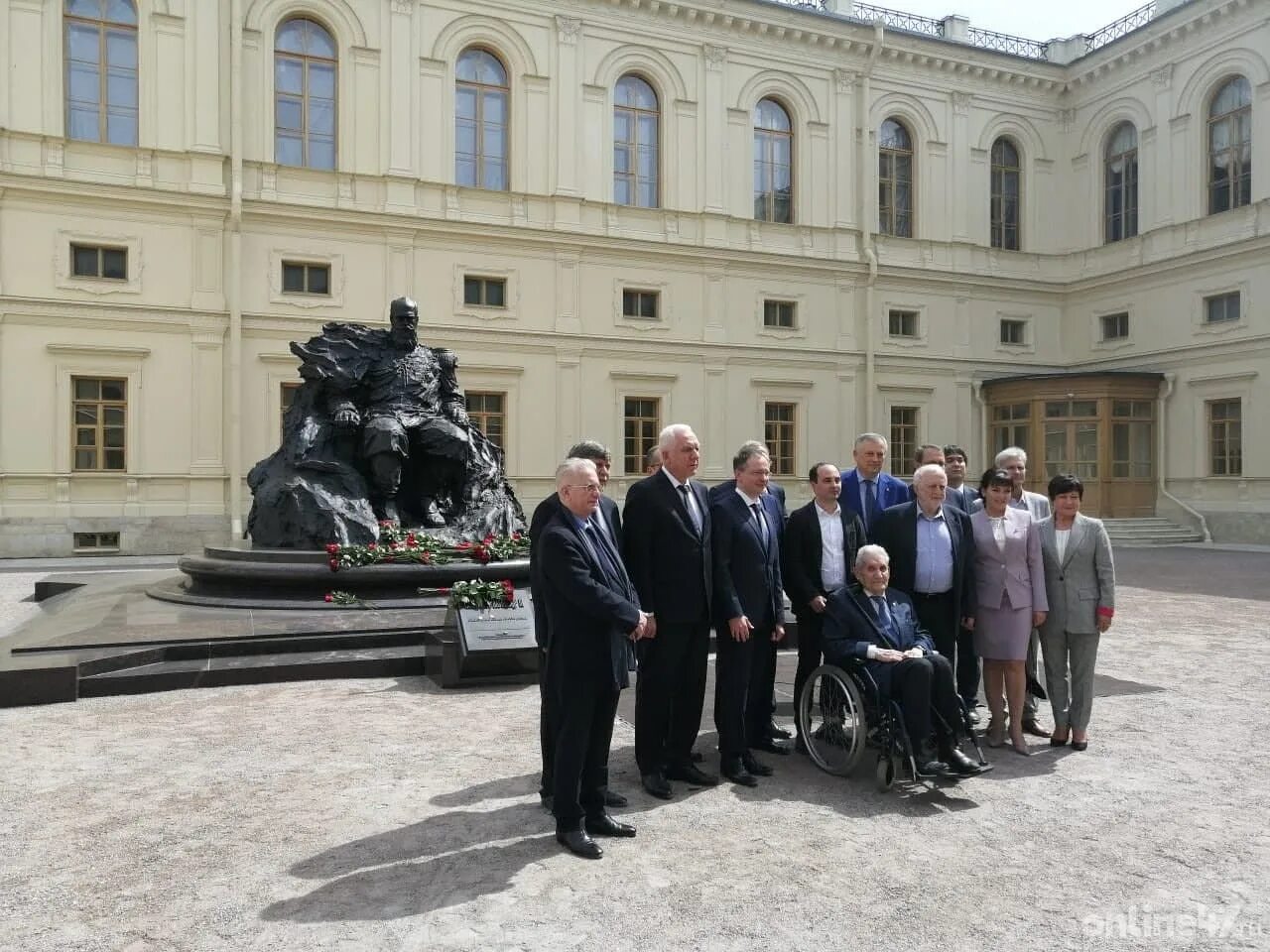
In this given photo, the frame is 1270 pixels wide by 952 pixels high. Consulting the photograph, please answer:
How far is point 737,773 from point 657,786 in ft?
1.59

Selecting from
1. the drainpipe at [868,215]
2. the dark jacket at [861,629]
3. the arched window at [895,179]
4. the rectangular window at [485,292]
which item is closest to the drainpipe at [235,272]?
the rectangular window at [485,292]

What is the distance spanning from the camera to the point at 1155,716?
650 centimetres

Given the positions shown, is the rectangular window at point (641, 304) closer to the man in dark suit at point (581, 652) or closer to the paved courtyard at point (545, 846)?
the paved courtyard at point (545, 846)

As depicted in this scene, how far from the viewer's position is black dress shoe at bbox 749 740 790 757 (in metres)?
5.70

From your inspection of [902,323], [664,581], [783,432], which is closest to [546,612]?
[664,581]

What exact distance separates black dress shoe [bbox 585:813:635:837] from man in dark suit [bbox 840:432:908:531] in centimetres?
249

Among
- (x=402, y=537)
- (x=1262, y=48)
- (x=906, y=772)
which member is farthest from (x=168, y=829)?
(x=1262, y=48)

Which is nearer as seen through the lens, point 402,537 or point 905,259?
point 402,537

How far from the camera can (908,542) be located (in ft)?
18.7

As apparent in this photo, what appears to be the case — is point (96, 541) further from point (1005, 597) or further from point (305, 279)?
point (1005, 597)

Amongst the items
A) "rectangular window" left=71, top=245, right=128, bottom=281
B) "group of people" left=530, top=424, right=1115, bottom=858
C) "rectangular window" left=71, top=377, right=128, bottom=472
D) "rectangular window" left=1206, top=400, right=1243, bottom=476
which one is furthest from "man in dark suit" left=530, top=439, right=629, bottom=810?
"rectangular window" left=1206, top=400, right=1243, bottom=476

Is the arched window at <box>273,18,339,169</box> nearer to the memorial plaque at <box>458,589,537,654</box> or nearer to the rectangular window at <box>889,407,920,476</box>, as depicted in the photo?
the rectangular window at <box>889,407,920,476</box>

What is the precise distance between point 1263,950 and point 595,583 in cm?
258

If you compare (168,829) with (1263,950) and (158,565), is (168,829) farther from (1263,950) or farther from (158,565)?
(158,565)
